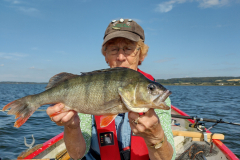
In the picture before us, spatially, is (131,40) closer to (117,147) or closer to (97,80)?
(97,80)

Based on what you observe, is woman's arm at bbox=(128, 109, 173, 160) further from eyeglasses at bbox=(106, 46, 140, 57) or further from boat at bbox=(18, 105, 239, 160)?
boat at bbox=(18, 105, 239, 160)

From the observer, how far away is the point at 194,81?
533 ft

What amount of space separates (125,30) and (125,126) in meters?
1.73

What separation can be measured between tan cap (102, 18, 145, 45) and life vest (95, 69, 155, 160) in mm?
1643

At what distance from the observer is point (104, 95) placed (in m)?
2.16

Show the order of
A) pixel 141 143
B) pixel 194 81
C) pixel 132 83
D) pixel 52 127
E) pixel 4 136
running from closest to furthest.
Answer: pixel 132 83
pixel 141 143
pixel 4 136
pixel 52 127
pixel 194 81

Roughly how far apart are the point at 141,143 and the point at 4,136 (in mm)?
9692

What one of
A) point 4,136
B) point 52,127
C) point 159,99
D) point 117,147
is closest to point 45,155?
point 117,147

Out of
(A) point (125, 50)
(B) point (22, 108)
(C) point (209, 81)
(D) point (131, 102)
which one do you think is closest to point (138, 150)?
(D) point (131, 102)

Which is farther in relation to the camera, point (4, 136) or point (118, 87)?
point (4, 136)

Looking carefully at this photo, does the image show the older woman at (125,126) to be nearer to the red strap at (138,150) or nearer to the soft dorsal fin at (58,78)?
the red strap at (138,150)

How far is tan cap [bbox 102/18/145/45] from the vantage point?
3.20 meters

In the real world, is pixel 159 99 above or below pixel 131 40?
below

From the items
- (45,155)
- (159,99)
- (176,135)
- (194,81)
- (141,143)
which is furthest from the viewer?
(194,81)
